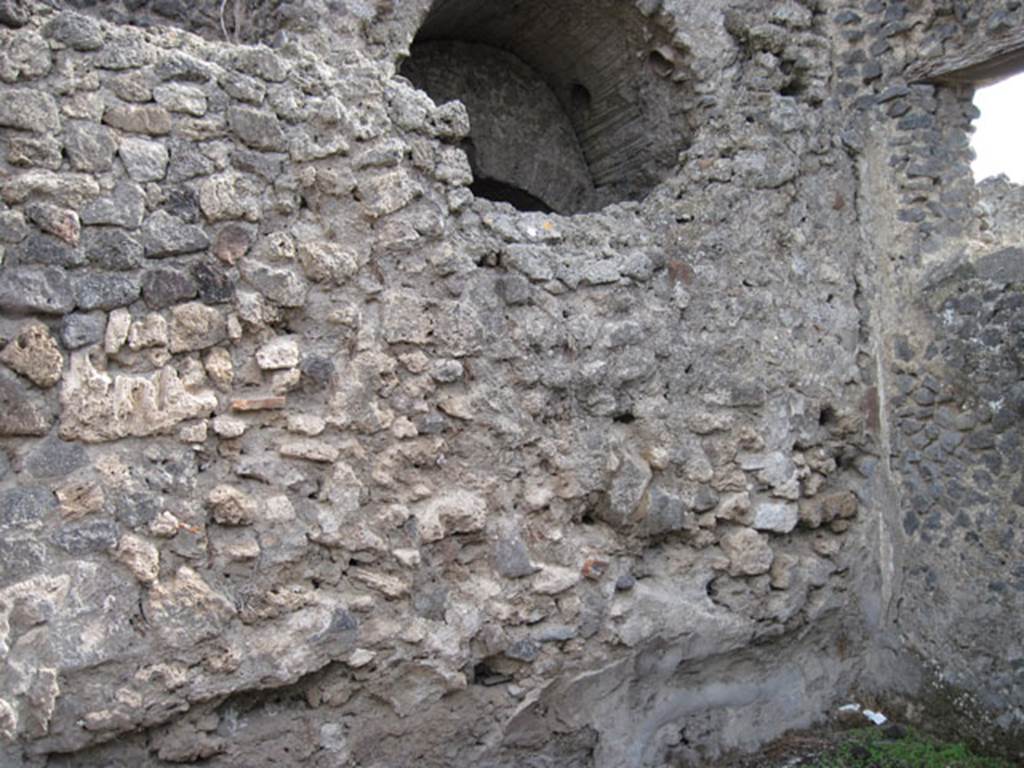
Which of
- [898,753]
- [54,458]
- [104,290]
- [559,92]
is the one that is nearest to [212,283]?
[104,290]

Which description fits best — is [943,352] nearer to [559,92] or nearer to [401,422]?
[559,92]

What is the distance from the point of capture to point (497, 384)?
11.8 ft

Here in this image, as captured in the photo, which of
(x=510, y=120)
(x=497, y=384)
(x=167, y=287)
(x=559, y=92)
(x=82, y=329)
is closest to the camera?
(x=82, y=329)

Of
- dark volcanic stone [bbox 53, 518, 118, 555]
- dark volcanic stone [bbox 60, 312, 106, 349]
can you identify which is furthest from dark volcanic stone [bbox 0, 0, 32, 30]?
dark volcanic stone [bbox 53, 518, 118, 555]

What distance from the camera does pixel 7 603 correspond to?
103 inches

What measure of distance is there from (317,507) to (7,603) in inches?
36.3

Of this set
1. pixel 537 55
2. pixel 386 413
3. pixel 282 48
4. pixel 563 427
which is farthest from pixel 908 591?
pixel 282 48

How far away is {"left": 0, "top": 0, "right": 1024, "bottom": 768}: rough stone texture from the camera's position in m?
2.82

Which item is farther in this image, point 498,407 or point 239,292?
point 498,407

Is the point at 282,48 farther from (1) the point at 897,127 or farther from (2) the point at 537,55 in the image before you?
(1) the point at 897,127

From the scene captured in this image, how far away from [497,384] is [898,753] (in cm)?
229

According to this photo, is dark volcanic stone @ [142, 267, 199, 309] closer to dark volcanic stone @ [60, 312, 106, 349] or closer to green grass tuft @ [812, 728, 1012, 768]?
dark volcanic stone @ [60, 312, 106, 349]

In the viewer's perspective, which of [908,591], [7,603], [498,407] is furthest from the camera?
[908,591]

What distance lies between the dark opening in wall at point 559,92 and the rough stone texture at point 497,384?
0.07ft
